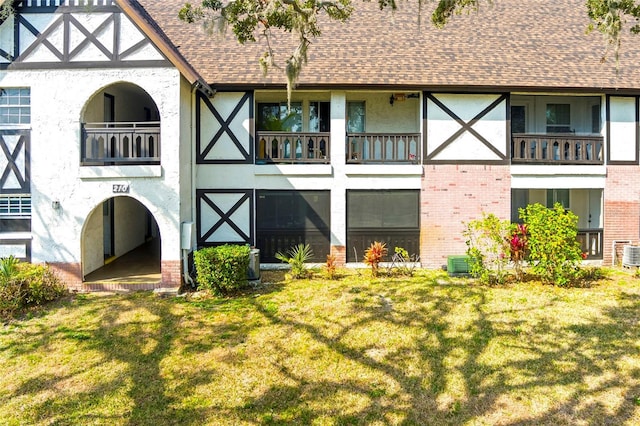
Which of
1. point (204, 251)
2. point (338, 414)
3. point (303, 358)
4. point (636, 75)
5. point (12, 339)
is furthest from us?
point (636, 75)

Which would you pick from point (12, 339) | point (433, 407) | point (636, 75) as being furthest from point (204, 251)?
point (636, 75)

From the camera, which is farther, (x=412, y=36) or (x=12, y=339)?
(x=412, y=36)

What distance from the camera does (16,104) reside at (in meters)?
11.6

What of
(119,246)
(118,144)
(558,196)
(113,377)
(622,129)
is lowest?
(113,377)

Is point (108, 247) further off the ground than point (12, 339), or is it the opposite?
point (108, 247)

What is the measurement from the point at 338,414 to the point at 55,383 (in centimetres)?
489

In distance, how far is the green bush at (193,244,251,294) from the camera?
10.9 metres

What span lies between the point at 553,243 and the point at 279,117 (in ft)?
31.3

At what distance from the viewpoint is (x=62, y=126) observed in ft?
37.1

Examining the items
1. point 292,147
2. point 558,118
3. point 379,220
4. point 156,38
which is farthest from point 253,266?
point 558,118

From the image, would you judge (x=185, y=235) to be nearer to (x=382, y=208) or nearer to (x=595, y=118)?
(x=382, y=208)

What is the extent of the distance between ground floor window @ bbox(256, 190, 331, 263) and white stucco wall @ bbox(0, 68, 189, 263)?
327cm

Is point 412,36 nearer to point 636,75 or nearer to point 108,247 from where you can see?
point 636,75

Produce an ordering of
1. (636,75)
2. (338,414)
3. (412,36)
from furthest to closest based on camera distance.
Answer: (412,36)
(636,75)
(338,414)
